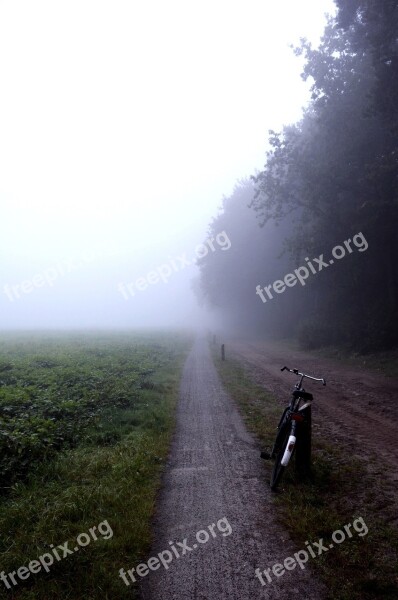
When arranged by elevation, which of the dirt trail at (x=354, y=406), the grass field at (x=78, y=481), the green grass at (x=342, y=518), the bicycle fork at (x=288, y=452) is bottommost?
the dirt trail at (x=354, y=406)

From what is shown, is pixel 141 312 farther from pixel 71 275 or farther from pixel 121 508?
pixel 121 508

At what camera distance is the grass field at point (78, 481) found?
4.13m

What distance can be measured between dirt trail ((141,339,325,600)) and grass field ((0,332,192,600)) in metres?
0.35

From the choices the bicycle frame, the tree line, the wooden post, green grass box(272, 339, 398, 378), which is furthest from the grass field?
the tree line

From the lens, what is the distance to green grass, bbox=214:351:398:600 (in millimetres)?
3904

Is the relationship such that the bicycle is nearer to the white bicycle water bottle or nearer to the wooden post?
the wooden post

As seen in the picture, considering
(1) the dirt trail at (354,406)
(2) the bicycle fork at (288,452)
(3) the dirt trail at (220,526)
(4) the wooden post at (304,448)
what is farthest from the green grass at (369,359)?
(2) the bicycle fork at (288,452)

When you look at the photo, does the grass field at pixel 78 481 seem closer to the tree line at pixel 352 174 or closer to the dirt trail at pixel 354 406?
the dirt trail at pixel 354 406

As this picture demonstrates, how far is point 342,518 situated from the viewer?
205 inches

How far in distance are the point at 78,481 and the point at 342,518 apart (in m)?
4.46

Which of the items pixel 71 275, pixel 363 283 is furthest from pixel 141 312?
pixel 363 283

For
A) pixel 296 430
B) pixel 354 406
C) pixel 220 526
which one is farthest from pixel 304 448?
pixel 354 406

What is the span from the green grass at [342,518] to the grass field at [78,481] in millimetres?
2189

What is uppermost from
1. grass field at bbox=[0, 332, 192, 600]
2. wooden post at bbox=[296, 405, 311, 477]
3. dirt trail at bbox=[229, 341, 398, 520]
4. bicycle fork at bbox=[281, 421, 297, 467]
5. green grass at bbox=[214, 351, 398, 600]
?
grass field at bbox=[0, 332, 192, 600]
